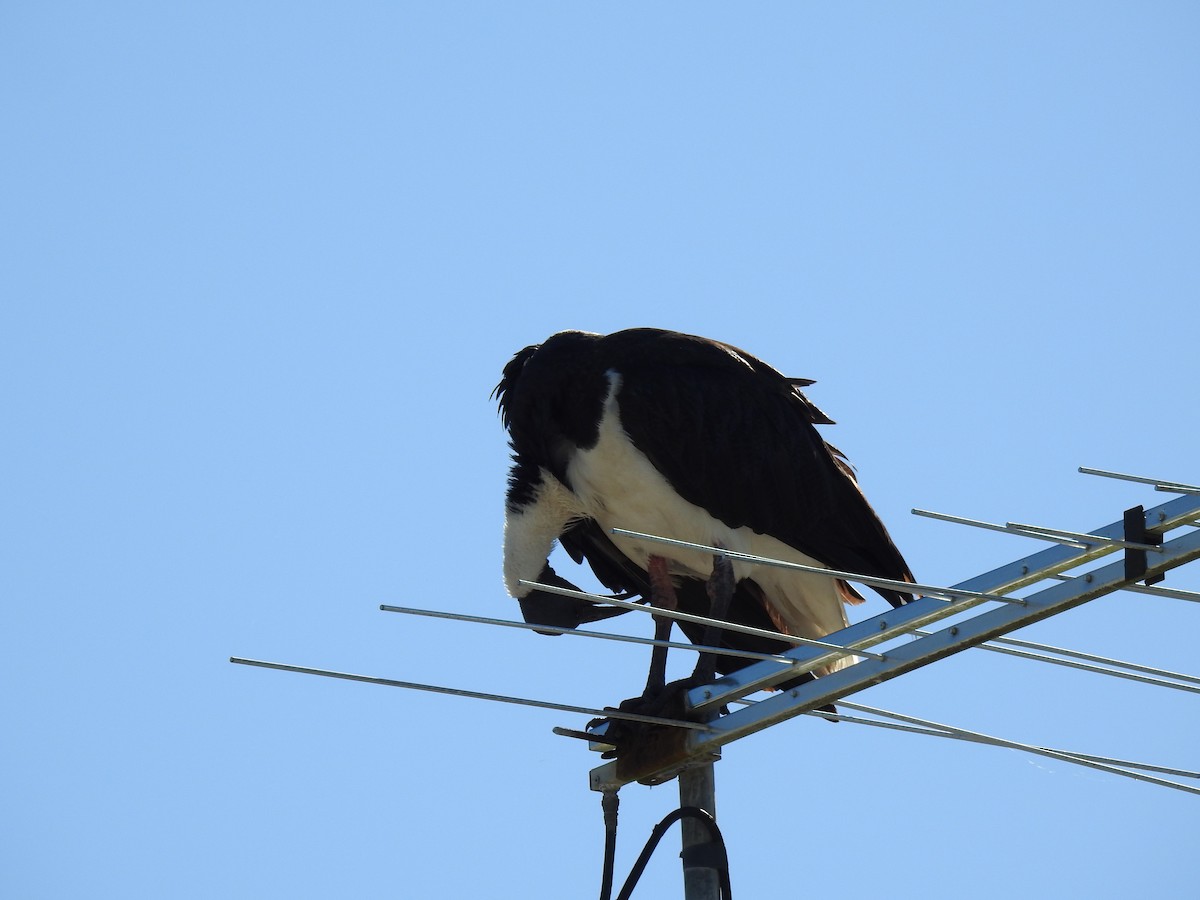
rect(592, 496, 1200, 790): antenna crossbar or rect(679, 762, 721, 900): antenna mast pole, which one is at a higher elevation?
rect(592, 496, 1200, 790): antenna crossbar

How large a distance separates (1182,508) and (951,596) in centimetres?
72

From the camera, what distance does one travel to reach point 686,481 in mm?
8289

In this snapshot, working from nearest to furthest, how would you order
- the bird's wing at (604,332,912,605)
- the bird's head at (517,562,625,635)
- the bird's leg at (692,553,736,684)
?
the bird's leg at (692,553,736,684)
the bird's wing at (604,332,912,605)
the bird's head at (517,562,625,635)

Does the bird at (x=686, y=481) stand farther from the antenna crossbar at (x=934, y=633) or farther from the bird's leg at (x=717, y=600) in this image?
the antenna crossbar at (x=934, y=633)

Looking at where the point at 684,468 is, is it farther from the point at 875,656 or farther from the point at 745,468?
the point at 875,656

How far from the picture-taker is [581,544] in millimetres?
9242

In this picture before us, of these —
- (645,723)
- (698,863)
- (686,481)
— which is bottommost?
(698,863)

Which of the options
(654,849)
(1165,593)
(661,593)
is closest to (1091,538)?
(1165,593)

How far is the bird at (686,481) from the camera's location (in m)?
8.27

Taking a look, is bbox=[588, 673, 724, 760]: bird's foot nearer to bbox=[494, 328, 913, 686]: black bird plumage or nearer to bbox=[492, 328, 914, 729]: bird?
bbox=[492, 328, 914, 729]: bird

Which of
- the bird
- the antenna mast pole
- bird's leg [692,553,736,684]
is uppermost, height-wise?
the bird

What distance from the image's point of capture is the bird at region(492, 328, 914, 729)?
326 inches

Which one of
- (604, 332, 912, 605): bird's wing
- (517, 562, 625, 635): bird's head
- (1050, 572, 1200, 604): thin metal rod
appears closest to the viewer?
(1050, 572, 1200, 604): thin metal rod

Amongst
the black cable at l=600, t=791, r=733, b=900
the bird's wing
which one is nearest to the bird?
the bird's wing
